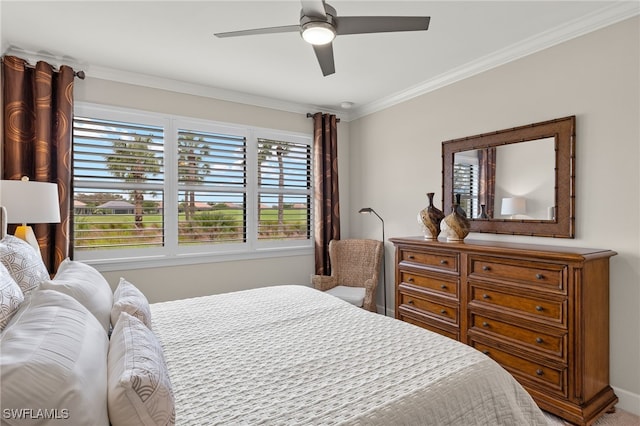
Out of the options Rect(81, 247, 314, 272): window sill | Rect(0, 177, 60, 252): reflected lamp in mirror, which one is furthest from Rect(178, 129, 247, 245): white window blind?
Rect(0, 177, 60, 252): reflected lamp in mirror

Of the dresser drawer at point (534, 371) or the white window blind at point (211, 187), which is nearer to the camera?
the dresser drawer at point (534, 371)

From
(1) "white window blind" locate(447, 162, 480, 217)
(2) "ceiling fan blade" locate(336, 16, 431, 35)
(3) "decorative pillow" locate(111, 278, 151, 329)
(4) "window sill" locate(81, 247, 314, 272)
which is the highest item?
(2) "ceiling fan blade" locate(336, 16, 431, 35)

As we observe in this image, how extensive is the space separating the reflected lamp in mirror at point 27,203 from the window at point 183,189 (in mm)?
722

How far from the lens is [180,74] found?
333cm

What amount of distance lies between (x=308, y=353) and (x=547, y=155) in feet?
7.73

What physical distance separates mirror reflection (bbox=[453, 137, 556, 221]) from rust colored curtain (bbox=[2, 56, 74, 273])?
11.6 ft

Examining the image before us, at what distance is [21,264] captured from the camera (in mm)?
1479

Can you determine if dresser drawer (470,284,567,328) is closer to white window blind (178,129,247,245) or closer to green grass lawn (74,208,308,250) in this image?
green grass lawn (74,208,308,250)

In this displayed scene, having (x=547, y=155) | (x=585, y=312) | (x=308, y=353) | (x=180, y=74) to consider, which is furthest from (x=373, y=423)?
(x=180, y=74)

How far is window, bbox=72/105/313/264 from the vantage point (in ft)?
10.5

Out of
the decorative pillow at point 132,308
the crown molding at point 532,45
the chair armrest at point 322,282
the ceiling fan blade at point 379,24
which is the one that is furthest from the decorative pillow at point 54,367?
the crown molding at point 532,45

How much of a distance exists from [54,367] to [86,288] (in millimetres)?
898

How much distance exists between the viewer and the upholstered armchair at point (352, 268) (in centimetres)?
392

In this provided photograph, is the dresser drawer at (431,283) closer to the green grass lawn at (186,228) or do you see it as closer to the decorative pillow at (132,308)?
the green grass lawn at (186,228)
